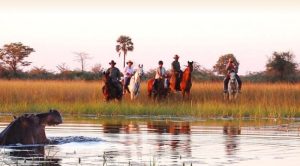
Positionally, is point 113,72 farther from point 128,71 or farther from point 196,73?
point 196,73

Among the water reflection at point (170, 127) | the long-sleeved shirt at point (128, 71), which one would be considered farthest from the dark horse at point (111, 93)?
the water reflection at point (170, 127)

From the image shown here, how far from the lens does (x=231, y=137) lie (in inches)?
693

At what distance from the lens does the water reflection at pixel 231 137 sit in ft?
47.8

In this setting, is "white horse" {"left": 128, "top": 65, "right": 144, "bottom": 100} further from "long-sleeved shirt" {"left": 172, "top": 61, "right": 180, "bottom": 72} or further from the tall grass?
"long-sleeved shirt" {"left": 172, "top": 61, "right": 180, "bottom": 72}

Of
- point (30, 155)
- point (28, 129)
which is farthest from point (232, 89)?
point (30, 155)

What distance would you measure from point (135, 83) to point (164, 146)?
68.7ft

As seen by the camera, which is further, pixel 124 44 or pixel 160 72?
pixel 124 44

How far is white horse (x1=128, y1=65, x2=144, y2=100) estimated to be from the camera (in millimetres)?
36188

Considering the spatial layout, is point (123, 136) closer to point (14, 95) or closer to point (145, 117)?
point (145, 117)

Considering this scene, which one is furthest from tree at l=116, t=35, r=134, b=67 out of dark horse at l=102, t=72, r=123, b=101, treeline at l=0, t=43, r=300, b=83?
dark horse at l=102, t=72, r=123, b=101

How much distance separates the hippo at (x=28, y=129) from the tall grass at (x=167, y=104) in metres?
12.5

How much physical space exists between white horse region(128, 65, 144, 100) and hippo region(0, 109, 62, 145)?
20611 millimetres

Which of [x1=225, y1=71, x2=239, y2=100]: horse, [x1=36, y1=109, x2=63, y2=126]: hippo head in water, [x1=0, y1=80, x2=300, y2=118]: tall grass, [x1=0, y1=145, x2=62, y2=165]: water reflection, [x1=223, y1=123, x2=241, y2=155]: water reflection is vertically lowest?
[x1=0, y1=145, x2=62, y2=165]: water reflection

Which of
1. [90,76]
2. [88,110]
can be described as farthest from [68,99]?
[90,76]
